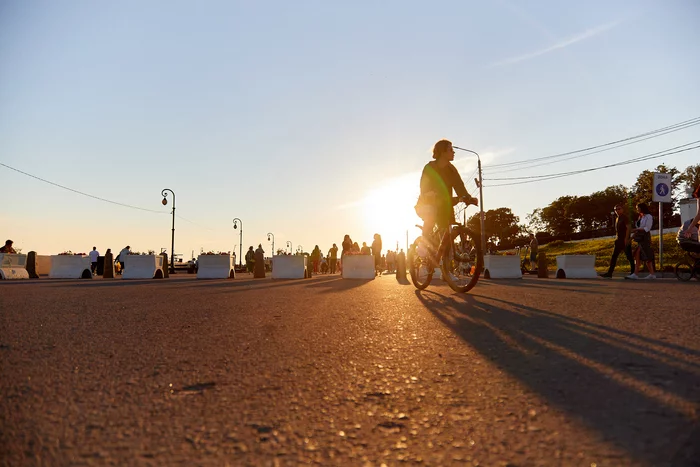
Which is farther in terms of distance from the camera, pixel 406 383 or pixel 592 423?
pixel 406 383

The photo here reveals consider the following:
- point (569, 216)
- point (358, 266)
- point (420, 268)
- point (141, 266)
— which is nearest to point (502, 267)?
point (358, 266)

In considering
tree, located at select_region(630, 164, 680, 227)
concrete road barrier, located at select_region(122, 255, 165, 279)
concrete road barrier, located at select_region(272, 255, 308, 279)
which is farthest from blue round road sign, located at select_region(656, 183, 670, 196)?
tree, located at select_region(630, 164, 680, 227)

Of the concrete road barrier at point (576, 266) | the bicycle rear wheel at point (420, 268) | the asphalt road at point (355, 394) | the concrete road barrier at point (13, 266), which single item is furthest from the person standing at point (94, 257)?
the asphalt road at point (355, 394)

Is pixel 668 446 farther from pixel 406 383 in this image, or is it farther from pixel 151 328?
pixel 151 328

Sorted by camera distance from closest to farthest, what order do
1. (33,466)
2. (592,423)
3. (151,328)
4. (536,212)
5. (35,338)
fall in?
(33,466)
(592,423)
(35,338)
(151,328)
(536,212)

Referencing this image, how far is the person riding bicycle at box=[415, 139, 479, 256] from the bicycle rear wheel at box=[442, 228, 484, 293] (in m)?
0.29

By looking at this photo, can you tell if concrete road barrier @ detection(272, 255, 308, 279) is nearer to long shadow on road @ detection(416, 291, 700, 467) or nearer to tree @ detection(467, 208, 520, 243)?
long shadow on road @ detection(416, 291, 700, 467)

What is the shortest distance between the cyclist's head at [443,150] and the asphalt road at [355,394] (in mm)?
4567

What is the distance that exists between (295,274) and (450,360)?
61.7ft

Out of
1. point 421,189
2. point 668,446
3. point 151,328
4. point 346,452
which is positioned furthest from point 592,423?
point 421,189

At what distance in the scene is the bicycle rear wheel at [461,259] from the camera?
25.7 ft

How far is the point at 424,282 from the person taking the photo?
8945mm

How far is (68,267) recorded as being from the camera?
23938mm

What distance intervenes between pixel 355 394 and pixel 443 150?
6657 millimetres
